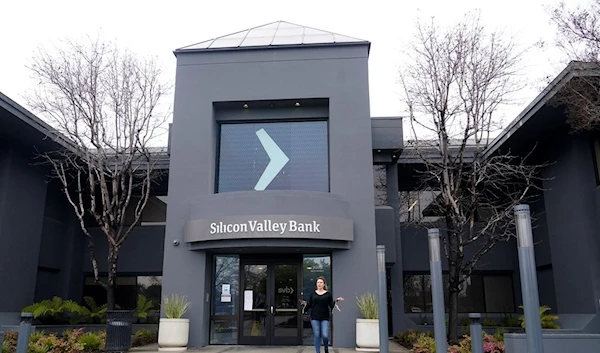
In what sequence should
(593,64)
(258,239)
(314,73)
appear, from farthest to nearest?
(314,73) → (258,239) → (593,64)

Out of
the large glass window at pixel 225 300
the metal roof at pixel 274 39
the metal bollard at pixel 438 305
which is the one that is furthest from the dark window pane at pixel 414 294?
the metal bollard at pixel 438 305

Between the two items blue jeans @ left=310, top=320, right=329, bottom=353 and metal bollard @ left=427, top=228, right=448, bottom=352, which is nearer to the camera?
metal bollard @ left=427, top=228, right=448, bottom=352

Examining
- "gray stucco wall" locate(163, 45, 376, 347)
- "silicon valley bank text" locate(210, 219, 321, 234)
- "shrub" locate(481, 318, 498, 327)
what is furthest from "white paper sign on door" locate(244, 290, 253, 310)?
"shrub" locate(481, 318, 498, 327)

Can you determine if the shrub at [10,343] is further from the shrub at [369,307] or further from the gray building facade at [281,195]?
the shrub at [369,307]

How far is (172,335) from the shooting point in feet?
46.4

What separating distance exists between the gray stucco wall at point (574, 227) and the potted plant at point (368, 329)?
6.42 m

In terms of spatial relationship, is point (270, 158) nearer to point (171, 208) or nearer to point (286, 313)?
point (171, 208)

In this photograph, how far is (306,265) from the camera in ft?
52.5

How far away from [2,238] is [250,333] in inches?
343

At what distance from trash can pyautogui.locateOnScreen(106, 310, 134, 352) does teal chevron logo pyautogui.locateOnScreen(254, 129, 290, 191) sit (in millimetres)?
5497

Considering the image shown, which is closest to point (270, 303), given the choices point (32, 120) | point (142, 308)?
point (142, 308)

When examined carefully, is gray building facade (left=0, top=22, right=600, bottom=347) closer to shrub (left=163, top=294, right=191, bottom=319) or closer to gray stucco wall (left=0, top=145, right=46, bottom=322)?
gray stucco wall (left=0, top=145, right=46, bottom=322)

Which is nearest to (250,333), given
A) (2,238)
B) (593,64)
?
(2,238)

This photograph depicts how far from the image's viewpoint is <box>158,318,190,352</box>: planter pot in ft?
46.4
